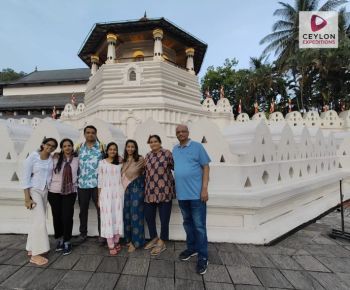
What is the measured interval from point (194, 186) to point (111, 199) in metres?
1.14

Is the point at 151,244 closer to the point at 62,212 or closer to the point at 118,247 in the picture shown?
the point at 118,247

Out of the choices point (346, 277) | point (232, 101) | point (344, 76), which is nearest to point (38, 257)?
point (346, 277)

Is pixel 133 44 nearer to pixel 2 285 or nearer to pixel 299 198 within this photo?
pixel 299 198

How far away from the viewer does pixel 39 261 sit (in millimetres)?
2916

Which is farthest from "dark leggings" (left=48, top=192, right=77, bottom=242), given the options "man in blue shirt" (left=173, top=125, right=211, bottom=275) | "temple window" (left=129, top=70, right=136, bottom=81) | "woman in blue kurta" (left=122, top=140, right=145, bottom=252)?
"temple window" (left=129, top=70, right=136, bottom=81)

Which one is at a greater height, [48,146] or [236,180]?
[48,146]

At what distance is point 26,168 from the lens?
A: 302 cm

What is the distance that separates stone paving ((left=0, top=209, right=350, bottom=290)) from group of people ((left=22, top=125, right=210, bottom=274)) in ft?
0.55

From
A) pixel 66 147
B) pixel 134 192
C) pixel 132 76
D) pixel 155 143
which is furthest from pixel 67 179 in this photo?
pixel 132 76

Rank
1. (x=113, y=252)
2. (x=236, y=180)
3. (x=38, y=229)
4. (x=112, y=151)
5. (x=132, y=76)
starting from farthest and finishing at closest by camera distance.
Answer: (x=132, y=76) < (x=236, y=180) < (x=112, y=151) < (x=113, y=252) < (x=38, y=229)

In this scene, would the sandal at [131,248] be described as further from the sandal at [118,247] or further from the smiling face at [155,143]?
the smiling face at [155,143]

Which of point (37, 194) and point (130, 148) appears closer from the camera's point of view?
point (37, 194)

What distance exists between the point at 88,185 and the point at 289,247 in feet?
9.67

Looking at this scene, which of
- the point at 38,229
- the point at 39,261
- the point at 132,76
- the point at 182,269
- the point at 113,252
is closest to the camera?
the point at 182,269
